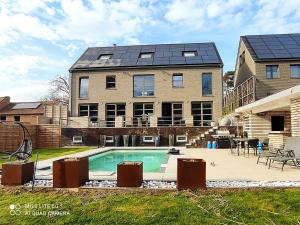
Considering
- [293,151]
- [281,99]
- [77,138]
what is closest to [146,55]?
[77,138]

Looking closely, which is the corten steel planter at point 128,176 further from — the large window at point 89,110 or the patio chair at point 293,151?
the large window at point 89,110

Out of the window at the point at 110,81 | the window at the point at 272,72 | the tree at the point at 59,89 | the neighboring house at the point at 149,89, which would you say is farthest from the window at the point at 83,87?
the tree at the point at 59,89

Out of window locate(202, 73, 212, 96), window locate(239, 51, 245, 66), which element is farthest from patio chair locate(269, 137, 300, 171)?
window locate(239, 51, 245, 66)

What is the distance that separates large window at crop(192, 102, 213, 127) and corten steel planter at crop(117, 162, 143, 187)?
19.1 meters

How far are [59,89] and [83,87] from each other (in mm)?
20298

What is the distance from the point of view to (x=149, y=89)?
26.5 meters

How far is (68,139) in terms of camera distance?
22.8m

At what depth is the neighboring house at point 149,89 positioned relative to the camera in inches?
1010

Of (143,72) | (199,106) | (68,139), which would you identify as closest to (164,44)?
(143,72)

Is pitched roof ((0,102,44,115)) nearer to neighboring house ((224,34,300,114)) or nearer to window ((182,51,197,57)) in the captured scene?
window ((182,51,197,57))

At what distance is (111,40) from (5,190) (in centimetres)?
2887

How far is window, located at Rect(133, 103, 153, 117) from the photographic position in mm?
26188

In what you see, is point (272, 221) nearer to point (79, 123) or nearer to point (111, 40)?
point (79, 123)

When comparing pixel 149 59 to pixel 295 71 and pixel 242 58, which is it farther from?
pixel 295 71
